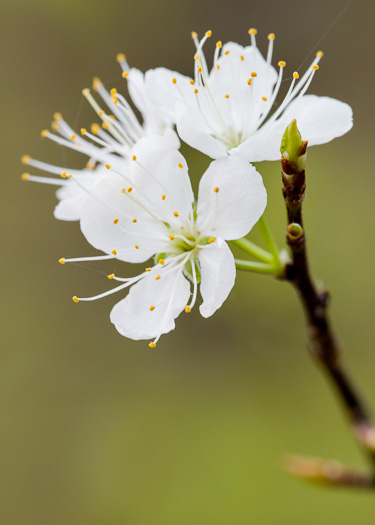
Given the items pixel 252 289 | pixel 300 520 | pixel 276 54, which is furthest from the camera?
pixel 276 54

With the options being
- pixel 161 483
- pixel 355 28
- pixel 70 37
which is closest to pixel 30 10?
pixel 70 37

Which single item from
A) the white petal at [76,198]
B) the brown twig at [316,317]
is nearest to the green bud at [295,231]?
the brown twig at [316,317]

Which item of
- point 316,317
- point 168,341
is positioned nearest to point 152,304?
point 316,317

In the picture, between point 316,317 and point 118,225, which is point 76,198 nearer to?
point 118,225

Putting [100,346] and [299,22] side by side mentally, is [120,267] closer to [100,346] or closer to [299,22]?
[100,346]

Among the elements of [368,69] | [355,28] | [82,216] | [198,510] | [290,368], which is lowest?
[198,510]

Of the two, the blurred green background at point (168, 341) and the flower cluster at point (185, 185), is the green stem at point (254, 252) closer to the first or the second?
the flower cluster at point (185, 185)
